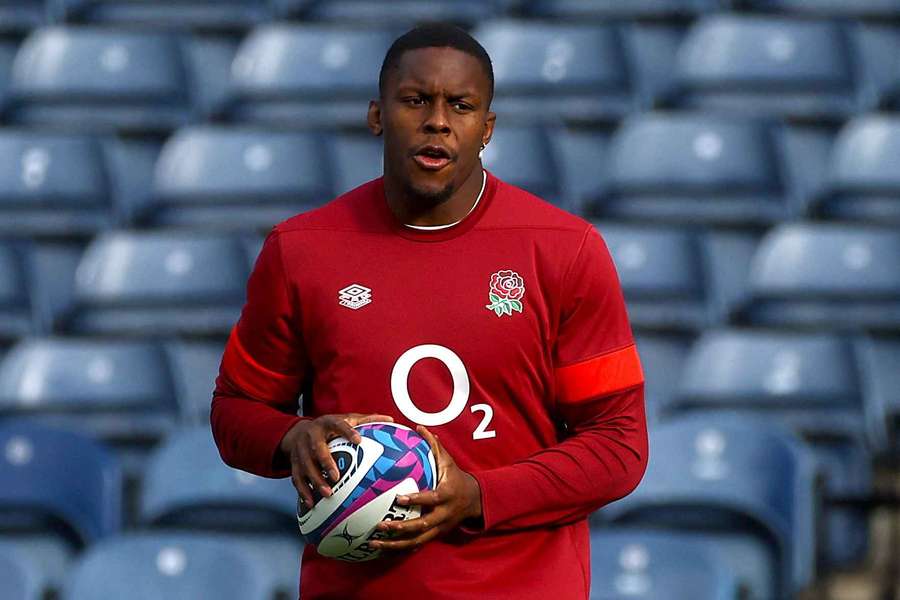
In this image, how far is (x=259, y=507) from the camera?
444 centimetres

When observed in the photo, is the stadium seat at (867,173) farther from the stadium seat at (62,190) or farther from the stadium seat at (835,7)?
the stadium seat at (62,190)

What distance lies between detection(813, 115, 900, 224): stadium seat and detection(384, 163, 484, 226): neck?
3.41m

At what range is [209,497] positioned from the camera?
445 centimetres

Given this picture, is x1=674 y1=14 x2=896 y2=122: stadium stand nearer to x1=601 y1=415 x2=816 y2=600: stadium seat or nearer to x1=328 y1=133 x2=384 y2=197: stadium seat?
x1=328 y1=133 x2=384 y2=197: stadium seat

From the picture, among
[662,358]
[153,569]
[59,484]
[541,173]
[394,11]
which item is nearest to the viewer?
[153,569]

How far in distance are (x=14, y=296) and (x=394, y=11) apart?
1.94 meters

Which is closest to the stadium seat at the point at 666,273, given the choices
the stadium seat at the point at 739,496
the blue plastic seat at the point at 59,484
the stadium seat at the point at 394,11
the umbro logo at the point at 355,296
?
the stadium seat at the point at 739,496

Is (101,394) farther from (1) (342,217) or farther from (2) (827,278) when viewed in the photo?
(1) (342,217)

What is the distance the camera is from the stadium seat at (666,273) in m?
5.22

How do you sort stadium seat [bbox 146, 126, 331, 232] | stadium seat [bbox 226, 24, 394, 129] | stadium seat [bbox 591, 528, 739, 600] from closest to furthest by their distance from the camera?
stadium seat [bbox 591, 528, 739, 600] < stadium seat [bbox 146, 126, 331, 232] < stadium seat [bbox 226, 24, 394, 129]

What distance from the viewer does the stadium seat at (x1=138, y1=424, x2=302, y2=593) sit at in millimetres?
4416

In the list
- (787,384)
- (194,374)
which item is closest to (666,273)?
(787,384)

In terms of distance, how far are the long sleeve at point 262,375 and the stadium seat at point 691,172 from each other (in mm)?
3374

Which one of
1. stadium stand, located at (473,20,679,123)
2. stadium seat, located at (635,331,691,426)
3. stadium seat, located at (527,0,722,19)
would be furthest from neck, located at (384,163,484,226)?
stadium seat, located at (527,0,722,19)
